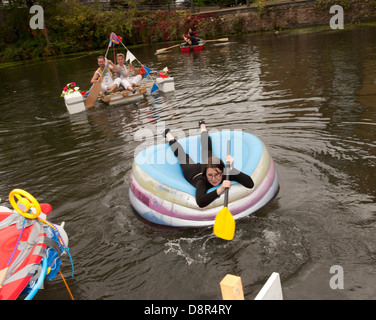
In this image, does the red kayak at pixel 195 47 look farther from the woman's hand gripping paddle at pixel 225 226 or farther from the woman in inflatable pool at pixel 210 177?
the woman's hand gripping paddle at pixel 225 226

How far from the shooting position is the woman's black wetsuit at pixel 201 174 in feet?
13.6

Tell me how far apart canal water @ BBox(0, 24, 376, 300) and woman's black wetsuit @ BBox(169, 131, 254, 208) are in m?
0.48

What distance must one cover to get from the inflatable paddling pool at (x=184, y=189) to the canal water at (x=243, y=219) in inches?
Answer: 7.0

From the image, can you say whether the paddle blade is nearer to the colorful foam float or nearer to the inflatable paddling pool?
the inflatable paddling pool

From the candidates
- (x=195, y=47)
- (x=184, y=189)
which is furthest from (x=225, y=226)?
(x=195, y=47)

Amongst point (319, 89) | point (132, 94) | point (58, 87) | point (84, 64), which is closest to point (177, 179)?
point (319, 89)

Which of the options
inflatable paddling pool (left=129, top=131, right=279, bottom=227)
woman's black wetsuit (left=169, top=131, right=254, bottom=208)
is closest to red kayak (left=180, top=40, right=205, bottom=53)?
woman's black wetsuit (left=169, top=131, right=254, bottom=208)

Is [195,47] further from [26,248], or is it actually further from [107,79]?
[26,248]

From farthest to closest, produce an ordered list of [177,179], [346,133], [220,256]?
[346,133]
[177,179]
[220,256]

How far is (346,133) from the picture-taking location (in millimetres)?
6336

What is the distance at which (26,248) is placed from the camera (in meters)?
3.17

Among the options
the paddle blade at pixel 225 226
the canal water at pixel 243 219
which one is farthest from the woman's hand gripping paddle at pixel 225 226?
the canal water at pixel 243 219
